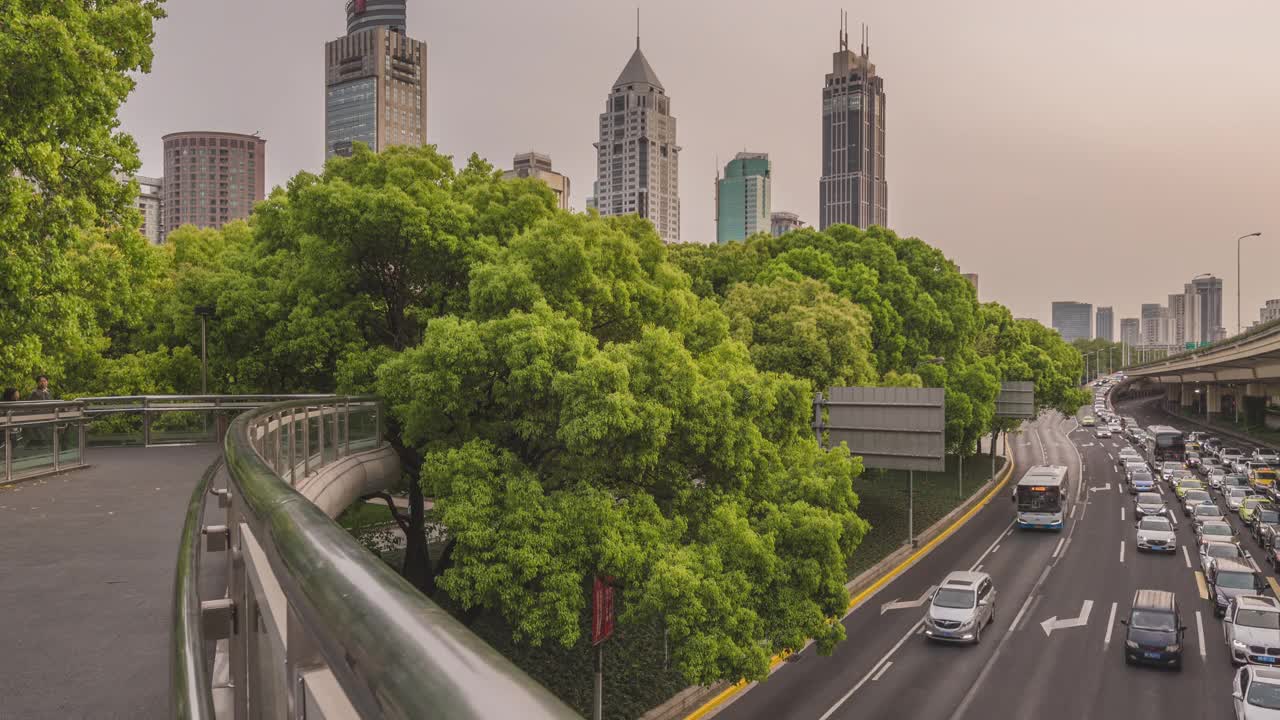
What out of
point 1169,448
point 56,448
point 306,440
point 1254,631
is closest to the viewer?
point 306,440

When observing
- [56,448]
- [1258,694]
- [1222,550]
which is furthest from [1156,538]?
[56,448]

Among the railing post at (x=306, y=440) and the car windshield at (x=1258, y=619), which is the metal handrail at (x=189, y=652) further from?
the car windshield at (x=1258, y=619)

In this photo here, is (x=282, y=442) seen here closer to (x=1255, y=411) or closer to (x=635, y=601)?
(x=635, y=601)

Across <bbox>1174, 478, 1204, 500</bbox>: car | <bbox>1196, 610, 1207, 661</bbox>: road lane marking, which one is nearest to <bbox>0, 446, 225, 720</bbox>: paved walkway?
<bbox>1196, 610, 1207, 661</bbox>: road lane marking

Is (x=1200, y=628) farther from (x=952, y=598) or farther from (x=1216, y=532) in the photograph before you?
(x=1216, y=532)

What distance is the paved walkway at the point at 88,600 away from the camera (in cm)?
446

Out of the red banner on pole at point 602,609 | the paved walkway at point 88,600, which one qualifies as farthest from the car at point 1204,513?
the paved walkway at point 88,600

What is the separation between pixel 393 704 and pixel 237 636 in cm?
209

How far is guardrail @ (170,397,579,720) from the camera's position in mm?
880

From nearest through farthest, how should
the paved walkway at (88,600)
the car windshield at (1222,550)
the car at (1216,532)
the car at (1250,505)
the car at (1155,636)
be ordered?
the paved walkway at (88,600) → the car at (1155,636) → the car windshield at (1222,550) → the car at (1216,532) → the car at (1250,505)

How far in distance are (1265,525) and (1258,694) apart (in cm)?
2180

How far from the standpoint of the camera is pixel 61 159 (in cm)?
1360

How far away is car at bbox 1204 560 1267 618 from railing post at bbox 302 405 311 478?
26185 mm

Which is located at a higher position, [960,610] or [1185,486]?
[1185,486]
